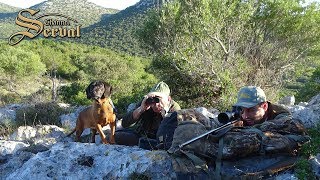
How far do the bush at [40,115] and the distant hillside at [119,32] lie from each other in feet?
108

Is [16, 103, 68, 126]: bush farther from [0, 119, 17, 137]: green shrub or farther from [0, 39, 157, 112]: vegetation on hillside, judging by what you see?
[0, 39, 157, 112]: vegetation on hillside

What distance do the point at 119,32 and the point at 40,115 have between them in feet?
123

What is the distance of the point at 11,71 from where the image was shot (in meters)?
22.8

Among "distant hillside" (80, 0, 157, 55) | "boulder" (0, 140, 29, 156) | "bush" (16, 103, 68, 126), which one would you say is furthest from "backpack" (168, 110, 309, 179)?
"distant hillside" (80, 0, 157, 55)

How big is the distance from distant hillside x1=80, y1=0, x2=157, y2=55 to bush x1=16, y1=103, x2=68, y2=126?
3290cm

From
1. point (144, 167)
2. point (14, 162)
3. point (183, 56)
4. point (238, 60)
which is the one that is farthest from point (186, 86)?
point (144, 167)

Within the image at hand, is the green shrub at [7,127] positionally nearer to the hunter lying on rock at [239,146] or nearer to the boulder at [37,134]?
the boulder at [37,134]

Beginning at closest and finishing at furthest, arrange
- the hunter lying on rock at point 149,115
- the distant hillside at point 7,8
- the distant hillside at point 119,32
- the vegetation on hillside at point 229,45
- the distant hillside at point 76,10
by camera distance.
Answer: the hunter lying on rock at point 149,115
the vegetation on hillside at point 229,45
the distant hillside at point 119,32
the distant hillside at point 76,10
the distant hillside at point 7,8

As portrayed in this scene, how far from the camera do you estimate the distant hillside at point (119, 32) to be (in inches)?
1695

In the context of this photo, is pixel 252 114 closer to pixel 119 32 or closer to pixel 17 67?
pixel 17 67

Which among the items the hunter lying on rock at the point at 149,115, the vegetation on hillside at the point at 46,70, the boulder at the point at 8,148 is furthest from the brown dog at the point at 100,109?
the vegetation on hillside at the point at 46,70

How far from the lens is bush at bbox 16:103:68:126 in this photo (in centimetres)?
805

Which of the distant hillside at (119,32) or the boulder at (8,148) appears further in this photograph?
the distant hillside at (119,32)

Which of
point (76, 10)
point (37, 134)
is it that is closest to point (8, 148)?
point (37, 134)
